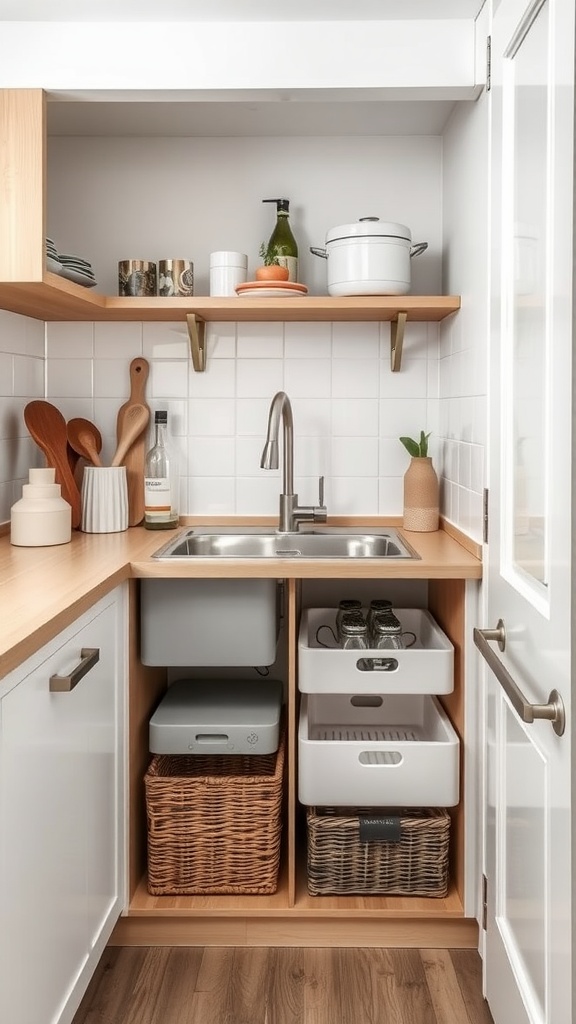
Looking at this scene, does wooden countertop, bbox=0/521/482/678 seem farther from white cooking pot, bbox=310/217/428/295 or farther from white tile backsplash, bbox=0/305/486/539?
white cooking pot, bbox=310/217/428/295

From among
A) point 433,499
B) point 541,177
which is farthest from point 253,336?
point 541,177

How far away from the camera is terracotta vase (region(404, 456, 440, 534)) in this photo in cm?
238

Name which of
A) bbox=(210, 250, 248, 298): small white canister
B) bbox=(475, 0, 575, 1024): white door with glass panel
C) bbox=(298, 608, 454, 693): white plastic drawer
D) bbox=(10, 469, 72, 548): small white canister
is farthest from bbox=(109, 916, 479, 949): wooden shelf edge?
bbox=(210, 250, 248, 298): small white canister

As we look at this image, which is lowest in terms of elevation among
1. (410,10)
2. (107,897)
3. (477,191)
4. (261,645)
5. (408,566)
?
(107,897)

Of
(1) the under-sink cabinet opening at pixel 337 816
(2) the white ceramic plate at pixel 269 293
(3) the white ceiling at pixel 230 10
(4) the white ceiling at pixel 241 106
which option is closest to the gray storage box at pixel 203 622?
(1) the under-sink cabinet opening at pixel 337 816

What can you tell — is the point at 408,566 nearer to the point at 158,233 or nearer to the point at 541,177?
the point at 541,177

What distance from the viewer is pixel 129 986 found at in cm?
185

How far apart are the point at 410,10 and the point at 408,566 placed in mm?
1214

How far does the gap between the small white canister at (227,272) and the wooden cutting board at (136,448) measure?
364 mm

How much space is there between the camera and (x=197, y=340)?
95.6 inches

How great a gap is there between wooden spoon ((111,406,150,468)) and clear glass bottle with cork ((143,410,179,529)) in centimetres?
5

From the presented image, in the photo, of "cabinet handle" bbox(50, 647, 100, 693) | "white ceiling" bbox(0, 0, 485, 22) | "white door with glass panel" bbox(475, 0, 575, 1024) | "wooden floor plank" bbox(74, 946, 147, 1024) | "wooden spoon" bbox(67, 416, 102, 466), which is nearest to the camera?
"white door with glass panel" bbox(475, 0, 575, 1024)

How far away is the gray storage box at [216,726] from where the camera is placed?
80.0 inches

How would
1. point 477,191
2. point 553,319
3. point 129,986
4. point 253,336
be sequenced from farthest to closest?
point 253,336 → point 477,191 → point 129,986 → point 553,319
